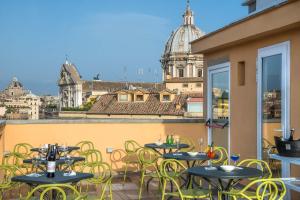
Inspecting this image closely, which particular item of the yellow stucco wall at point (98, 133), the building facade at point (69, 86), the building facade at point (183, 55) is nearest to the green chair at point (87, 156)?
the yellow stucco wall at point (98, 133)

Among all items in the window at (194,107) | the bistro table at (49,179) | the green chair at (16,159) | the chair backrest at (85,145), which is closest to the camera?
the bistro table at (49,179)

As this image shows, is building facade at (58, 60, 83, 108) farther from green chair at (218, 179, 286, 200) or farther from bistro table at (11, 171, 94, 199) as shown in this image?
green chair at (218, 179, 286, 200)

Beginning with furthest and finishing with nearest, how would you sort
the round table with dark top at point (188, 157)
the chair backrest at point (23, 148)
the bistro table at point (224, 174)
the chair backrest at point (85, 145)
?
1. the chair backrest at point (85, 145)
2. the chair backrest at point (23, 148)
3. the round table with dark top at point (188, 157)
4. the bistro table at point (224, 174)

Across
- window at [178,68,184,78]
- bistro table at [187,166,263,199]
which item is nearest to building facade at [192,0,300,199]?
bistro table at [187,166,263,199]

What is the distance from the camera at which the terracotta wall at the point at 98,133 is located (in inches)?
313

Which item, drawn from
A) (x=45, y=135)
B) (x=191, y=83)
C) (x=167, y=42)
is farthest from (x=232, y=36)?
(x=167, y=42)

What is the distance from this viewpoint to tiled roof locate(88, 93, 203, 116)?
146 feet

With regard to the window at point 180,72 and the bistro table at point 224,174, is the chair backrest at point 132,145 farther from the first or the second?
the window at point 180,72

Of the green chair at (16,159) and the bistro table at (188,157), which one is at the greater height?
the bistro table at (188,157)

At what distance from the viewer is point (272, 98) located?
6.26 meters

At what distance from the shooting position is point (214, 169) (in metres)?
4.75

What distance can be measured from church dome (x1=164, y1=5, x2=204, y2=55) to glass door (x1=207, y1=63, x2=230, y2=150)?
81197 millimetres

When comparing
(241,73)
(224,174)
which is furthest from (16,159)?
(241,73)

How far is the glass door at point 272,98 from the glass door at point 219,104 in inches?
48.7
